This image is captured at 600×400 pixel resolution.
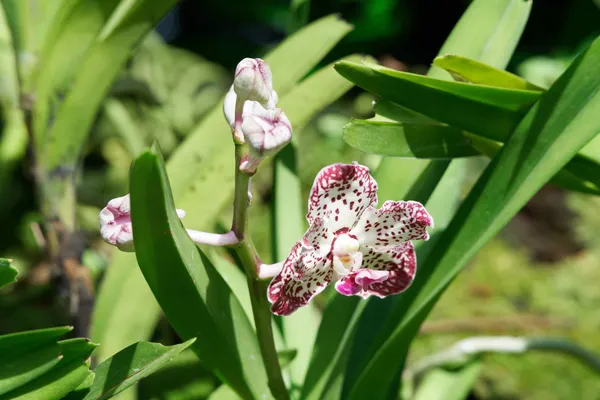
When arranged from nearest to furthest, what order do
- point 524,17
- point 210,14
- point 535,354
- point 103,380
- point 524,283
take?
point 103,380 → point 524,17 → point 535,354 → point 524,283 → point 210,14

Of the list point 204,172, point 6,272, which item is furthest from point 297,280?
point 204,172

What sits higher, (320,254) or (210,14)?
(320,254)

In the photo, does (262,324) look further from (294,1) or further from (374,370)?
(294,1)

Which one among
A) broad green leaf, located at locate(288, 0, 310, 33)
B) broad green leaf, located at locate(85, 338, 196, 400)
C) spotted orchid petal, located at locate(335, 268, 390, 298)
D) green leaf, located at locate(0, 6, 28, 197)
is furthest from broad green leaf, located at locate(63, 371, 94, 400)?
green leaf, located at locate(0, 6, 28, 197)

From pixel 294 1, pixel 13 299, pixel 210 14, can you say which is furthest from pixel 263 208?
pixel 210 14

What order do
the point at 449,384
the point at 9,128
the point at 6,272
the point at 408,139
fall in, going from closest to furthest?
the point at 6,272, the point at 408,139, the point at 449,384, the point at 9,128

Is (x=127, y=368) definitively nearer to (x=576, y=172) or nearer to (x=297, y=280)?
(x=297, y=280)

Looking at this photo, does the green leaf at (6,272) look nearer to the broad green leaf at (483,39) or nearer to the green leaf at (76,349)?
the green leaf at (76,349)

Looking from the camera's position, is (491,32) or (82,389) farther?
(491,32)

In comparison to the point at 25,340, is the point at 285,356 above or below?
below
